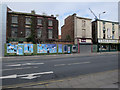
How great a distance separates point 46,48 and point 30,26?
7.84 meters

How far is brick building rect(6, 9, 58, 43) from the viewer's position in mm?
21625

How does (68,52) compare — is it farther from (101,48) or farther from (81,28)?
(101,48)

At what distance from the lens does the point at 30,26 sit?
75.5 ft

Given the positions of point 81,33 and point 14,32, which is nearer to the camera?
point 14,32

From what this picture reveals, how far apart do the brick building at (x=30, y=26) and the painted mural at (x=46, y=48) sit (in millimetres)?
2695

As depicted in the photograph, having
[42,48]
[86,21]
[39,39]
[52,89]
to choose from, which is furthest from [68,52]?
[52,89]

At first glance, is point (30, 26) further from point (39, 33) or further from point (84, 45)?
point (84, 45)

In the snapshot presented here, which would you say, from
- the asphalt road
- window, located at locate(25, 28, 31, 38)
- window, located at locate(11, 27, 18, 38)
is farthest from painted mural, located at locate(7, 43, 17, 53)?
the asphalt road

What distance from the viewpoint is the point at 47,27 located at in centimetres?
2458

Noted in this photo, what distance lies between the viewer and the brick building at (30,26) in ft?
70.9

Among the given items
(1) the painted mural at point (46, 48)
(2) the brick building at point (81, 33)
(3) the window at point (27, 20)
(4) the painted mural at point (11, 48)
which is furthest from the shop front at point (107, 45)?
(4) the painted mural at point (11, 48)

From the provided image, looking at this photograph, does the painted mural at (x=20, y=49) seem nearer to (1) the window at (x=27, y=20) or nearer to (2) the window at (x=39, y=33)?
(2) the window at (x=39, y=33)

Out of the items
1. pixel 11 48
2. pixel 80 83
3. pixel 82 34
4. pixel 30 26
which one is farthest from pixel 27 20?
pixel 80 83

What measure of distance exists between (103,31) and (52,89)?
33.0 metres
